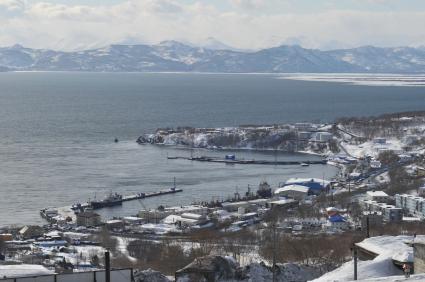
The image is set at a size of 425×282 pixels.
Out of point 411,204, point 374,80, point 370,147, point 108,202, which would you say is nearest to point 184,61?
point 374,80

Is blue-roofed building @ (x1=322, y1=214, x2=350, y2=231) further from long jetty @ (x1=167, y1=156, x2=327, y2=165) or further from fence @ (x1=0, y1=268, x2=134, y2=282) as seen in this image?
long jetty @ (x1=167, y1=156, x2=327, y2=165)

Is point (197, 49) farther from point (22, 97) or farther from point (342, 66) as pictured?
point (22, 97)

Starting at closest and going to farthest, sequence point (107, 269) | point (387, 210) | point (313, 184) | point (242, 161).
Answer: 1. point (107, 269)
2. point (387, 210)
3. point (313, 184)
4. point (242, 161)

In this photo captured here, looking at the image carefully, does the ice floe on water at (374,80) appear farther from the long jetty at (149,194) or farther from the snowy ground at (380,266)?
the snowy ground at (380,266)

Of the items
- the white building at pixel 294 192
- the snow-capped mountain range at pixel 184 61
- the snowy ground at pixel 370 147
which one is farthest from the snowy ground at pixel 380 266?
the snow-capped mountain range at pixel 184 61

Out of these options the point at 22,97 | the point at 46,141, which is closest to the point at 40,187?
the point at 46,141

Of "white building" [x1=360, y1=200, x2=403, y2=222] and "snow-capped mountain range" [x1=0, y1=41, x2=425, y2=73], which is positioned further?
"snow-capped mountain range" [x1=0, y1=41, x2=425, y2=73]

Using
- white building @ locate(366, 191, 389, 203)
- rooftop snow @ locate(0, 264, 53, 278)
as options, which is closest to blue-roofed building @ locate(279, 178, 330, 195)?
white building @ locate(366, 191, 389, 203)

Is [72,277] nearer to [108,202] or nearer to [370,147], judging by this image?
[108,202]
